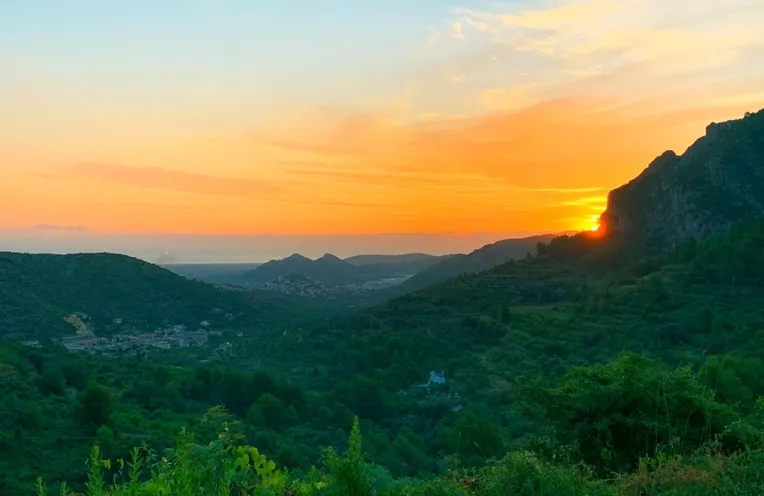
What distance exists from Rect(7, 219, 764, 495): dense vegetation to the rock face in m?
4.99

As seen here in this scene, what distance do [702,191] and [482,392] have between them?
1537 inches

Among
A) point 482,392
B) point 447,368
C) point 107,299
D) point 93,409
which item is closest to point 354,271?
point 107,299

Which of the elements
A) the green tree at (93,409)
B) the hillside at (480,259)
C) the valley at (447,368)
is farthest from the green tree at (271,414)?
the hillside at (480,259)

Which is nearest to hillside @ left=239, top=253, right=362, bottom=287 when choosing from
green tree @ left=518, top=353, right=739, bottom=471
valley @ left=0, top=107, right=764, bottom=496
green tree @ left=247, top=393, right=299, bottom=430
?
valley @ left=0, top=107, right=764, bottom=496

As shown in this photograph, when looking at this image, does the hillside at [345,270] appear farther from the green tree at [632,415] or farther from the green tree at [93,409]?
the green tree at [632,415]

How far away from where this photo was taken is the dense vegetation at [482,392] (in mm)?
4484

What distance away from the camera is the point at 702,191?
55.6m

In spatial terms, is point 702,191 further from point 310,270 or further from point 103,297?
point 310,270

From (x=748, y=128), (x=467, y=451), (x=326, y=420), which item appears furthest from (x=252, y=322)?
(x=748, y=128)

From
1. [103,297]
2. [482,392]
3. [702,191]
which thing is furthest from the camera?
[103,297]

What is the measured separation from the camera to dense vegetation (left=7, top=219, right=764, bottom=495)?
4.48 metres

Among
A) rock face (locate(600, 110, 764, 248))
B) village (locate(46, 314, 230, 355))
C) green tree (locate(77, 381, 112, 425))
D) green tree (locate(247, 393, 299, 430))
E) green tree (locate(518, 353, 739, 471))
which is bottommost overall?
green tree (locate(247, 393, 299, 430))

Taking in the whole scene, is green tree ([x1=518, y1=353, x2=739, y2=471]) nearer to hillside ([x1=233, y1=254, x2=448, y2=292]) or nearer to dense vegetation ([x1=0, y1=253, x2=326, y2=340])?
dense vegetation ([x1=0, y1=253, x2=326, y2=340])

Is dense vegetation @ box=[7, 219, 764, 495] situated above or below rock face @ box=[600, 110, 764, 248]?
below
